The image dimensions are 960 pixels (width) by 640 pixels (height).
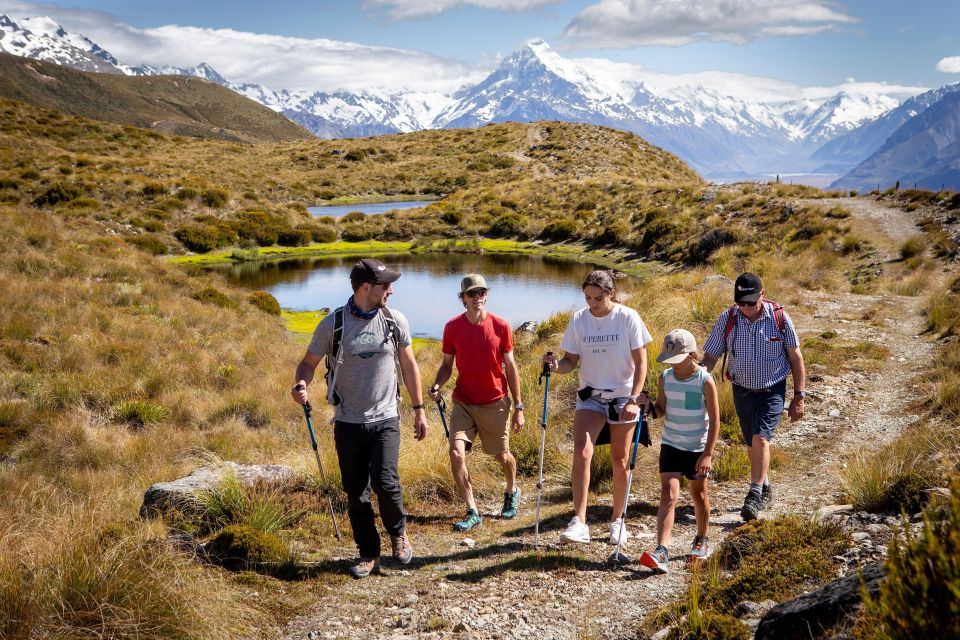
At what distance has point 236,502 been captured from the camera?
632cm

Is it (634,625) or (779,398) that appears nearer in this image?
(634,625)

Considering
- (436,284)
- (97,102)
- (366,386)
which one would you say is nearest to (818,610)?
(366,386)

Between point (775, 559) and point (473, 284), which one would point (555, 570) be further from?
point (473, 284)

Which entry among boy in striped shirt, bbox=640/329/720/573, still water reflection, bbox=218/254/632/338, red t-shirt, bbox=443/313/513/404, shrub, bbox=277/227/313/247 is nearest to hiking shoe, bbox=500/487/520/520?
red t-shirt, bbox=443/313/513/404

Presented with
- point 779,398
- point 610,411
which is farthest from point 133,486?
point 779,398

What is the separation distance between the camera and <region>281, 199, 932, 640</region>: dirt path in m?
4.62

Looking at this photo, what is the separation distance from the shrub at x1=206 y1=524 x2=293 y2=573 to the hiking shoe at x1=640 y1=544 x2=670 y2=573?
288 cm

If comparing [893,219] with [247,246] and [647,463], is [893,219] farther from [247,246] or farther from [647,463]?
[247,246]

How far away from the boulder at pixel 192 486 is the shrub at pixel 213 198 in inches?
1376

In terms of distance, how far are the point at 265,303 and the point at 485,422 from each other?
52.4 feet

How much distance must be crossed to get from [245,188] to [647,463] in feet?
143

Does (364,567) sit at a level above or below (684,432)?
below

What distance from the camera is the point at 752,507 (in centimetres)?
589

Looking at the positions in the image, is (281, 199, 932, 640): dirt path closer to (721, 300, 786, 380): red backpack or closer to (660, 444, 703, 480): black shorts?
(660, 444, 703, 480): black shorts
